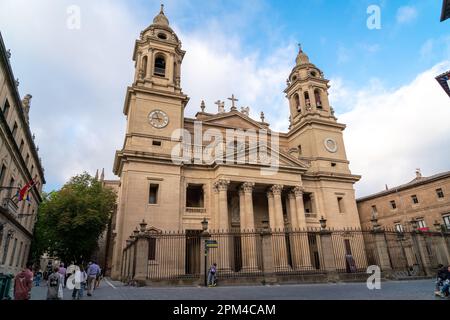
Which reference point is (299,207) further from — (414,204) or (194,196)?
(414,204)

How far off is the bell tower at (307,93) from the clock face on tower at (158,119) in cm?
1684

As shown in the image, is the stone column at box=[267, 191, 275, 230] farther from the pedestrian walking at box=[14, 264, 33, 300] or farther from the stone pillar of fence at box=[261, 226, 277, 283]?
the pedestrian walking at box=[14, 264, 33, 300]

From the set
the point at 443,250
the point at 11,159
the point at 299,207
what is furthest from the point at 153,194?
the point at 443,250

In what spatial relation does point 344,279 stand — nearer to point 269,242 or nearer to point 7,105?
point 269,242

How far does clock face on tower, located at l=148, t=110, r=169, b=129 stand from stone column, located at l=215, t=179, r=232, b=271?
744 centimetres

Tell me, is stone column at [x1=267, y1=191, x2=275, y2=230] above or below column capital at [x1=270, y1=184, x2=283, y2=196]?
below

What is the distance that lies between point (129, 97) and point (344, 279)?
2387 cm

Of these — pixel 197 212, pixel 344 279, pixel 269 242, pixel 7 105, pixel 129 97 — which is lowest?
pixel 344 279

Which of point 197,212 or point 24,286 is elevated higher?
point 197,212

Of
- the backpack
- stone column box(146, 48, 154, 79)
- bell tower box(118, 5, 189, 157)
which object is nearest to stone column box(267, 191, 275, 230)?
bell tower box(118, 5, 189, 157)

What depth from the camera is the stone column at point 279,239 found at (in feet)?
78.5

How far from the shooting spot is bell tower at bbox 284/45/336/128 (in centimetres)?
3562

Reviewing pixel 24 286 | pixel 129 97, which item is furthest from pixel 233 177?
pixel 24 286
